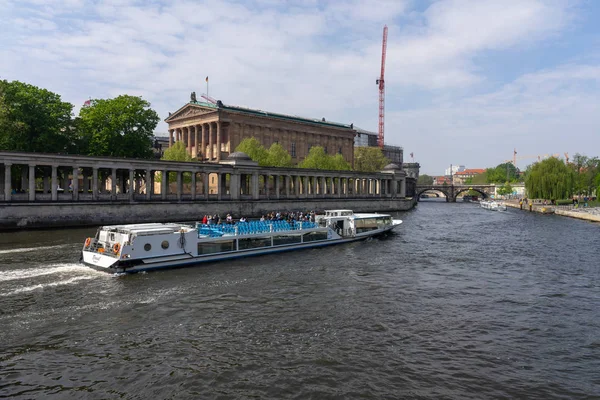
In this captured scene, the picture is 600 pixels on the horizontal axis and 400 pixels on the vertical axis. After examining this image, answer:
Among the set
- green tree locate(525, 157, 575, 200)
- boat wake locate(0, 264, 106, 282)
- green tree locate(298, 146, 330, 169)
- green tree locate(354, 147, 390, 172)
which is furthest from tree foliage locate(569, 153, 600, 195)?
boat wake locate(0, 264, 106, 282)

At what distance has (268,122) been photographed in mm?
133625

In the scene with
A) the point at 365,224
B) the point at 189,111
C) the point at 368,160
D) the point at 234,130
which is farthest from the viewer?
the point at 368,160

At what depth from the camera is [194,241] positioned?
34969 mm

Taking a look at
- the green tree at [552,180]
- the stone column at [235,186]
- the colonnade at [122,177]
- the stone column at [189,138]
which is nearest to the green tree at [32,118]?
the colonnade at [122,177]

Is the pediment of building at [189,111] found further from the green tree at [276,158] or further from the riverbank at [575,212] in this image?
the riverbank at [575,212]

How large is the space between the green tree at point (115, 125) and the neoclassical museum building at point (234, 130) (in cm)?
2871

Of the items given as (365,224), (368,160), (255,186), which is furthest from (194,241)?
(368,160)

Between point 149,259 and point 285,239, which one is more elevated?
point 285,239

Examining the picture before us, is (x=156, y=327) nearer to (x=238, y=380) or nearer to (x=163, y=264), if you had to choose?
(x=238, y=380)

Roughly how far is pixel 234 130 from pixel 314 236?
8348 centimetres

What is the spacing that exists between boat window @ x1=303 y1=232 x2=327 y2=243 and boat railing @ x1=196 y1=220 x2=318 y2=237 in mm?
784

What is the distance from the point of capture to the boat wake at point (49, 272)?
2861 centimetres

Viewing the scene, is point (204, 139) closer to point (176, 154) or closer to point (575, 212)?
point (176, 154)

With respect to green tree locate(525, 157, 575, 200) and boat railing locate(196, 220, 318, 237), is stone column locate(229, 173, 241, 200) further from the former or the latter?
green tree locate(525, 157, 575, 200)
